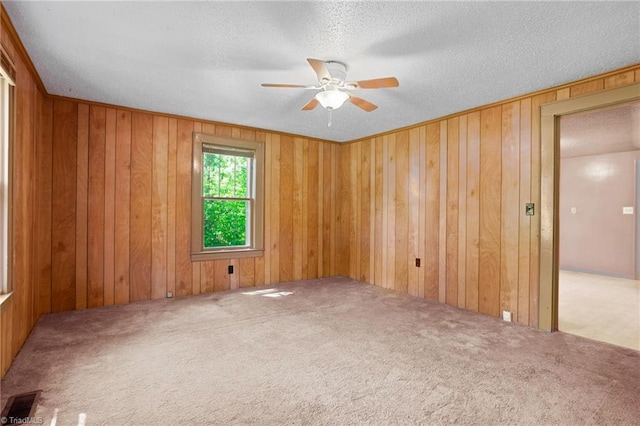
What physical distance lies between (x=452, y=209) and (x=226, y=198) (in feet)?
9.73

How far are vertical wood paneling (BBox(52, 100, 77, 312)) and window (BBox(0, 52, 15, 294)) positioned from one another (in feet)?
4.50

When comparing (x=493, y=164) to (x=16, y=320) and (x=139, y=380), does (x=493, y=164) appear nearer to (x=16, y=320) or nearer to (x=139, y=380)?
(x=139, y=380)

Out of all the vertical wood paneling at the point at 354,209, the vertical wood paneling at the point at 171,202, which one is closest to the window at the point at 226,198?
the vertical wood paneling at the point at 171,202

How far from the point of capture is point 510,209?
134 inches

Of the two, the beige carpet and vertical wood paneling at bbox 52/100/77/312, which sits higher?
vertical wood paneling at bbox 52/100/77/312

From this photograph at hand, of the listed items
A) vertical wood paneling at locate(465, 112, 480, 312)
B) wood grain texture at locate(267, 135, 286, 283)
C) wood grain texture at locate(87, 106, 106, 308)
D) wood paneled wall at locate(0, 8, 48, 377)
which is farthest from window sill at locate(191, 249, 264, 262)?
vertical wood paneling at locate(465, 112, 480, 312)

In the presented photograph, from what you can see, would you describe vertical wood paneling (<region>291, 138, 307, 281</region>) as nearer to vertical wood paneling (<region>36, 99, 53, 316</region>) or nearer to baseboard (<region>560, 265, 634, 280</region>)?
vertical wood paneling (<region>36, 99, 53, 316</region>)

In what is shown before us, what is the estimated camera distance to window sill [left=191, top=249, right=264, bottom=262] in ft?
14.0

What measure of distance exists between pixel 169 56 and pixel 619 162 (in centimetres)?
743

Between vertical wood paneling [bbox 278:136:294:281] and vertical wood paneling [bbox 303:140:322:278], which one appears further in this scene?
vertical wood paneling [bbox 303:140:322:278]

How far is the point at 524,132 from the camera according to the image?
329cm

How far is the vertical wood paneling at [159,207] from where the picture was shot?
13.1 ft

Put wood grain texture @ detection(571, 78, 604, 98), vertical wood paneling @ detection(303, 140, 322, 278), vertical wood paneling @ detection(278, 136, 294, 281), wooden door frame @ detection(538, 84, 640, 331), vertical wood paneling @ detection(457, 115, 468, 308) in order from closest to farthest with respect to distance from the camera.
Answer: wood grain texture @ detection(571, 78, 604, 98), wooden door frame @ detection(538, 84, 640, 331), vertical wood paneling @ detection(457, 115, 468, 308), vertical wood paneling @ detection(278, 136, 294, 281), vertical wood paneling @ detection(303, 140, 322, 278)

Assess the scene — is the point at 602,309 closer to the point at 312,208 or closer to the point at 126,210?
the point at 312,208
